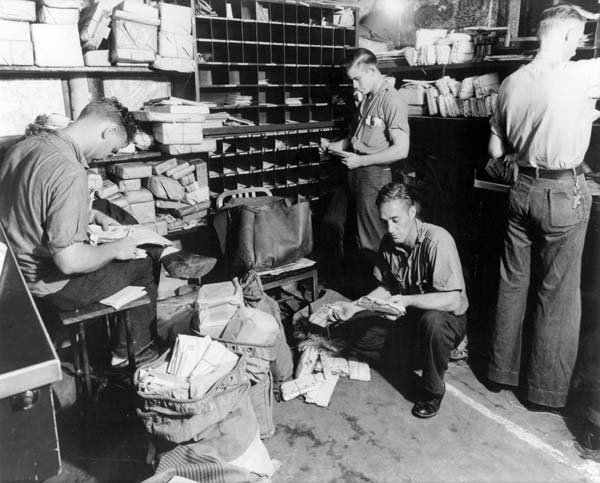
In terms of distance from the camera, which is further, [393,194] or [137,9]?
[137,9]

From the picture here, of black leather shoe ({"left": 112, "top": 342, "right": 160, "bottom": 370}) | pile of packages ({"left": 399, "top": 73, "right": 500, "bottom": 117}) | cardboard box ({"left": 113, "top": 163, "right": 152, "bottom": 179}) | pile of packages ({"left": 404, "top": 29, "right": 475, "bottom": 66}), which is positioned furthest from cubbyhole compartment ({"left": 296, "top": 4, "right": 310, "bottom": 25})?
black leather shoe ({"left": 112, "top": 342, "right": 160, "bottom": 370})

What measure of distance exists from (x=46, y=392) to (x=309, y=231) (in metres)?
2.99

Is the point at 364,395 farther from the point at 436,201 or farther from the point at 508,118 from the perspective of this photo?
the point at 436,201

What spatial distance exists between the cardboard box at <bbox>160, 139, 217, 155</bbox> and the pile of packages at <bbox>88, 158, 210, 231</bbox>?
161mm

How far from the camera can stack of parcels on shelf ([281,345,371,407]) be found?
3324 mm

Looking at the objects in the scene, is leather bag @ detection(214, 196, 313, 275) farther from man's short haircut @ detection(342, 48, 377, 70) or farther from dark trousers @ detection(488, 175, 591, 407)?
dark trousers @ detection(488, 175, 591, 407)

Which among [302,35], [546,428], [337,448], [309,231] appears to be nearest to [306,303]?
[309,231]

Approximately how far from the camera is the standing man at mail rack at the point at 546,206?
2.91 meters

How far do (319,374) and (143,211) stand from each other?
2.15 m

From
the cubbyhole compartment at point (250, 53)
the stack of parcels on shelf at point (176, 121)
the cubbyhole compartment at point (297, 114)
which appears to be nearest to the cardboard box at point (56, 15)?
the stack of parcels on shelf at point (176, 121)

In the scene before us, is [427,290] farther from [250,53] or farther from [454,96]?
[250,53]

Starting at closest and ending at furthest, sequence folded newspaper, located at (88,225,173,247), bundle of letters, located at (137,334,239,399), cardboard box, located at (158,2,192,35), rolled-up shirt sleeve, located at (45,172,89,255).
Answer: bundle of letters, located at (137,334,239,399) < rolled-up shirt sleeve, located at (45,172,89,255) < folded newspaper, located at (88,225,173,247) < cardboard box, located at (158,2,192,35)

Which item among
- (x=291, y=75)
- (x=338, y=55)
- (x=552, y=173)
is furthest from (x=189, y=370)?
(x=338, y=55)

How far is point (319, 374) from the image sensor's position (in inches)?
140
